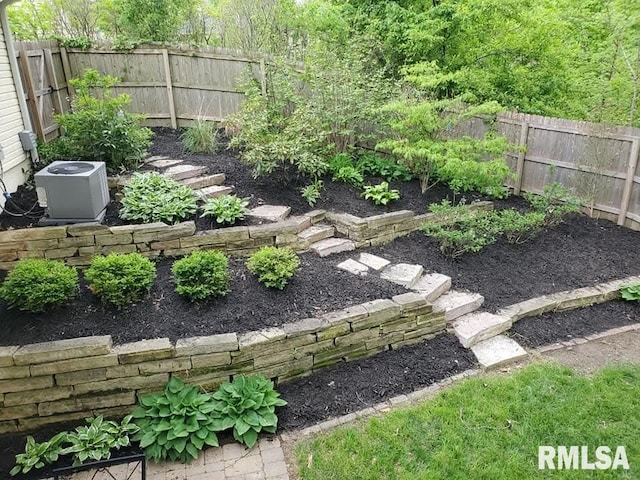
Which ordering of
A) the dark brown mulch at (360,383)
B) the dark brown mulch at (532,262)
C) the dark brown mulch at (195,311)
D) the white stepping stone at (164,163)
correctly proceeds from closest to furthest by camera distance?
the dark brown mulch at (360,383), the dark brown mulch at (195,311), the dark brown mulch at (532,262), the white stepping stone at (164,163)

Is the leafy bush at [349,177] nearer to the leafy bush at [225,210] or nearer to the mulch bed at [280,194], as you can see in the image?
the mulch bed at [280,194]

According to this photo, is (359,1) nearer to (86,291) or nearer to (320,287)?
(320,287)

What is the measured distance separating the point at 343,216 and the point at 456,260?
1.43 metres

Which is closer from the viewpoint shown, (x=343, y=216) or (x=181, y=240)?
(x=181, y=240)

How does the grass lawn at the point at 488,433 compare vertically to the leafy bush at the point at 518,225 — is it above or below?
below

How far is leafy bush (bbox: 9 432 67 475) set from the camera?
3.18 m

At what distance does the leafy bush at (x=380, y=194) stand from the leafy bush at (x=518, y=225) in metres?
1.34

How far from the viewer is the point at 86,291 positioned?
420 cm

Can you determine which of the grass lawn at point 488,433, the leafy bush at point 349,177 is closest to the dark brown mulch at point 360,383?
the grass lawn at point 488,433

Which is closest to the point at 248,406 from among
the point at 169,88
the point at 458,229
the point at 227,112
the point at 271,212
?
the point at 271,212

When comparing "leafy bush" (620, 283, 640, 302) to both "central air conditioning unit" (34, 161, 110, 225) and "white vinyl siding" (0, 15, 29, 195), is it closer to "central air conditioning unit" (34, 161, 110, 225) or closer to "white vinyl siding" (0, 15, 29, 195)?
"central air conditioning unit" (34, 161, 110, 225)

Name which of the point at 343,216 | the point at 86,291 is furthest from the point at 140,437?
the point at 343,216

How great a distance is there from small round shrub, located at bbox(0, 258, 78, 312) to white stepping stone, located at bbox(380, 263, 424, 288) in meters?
2.93

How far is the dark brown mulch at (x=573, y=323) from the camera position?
4.59m
